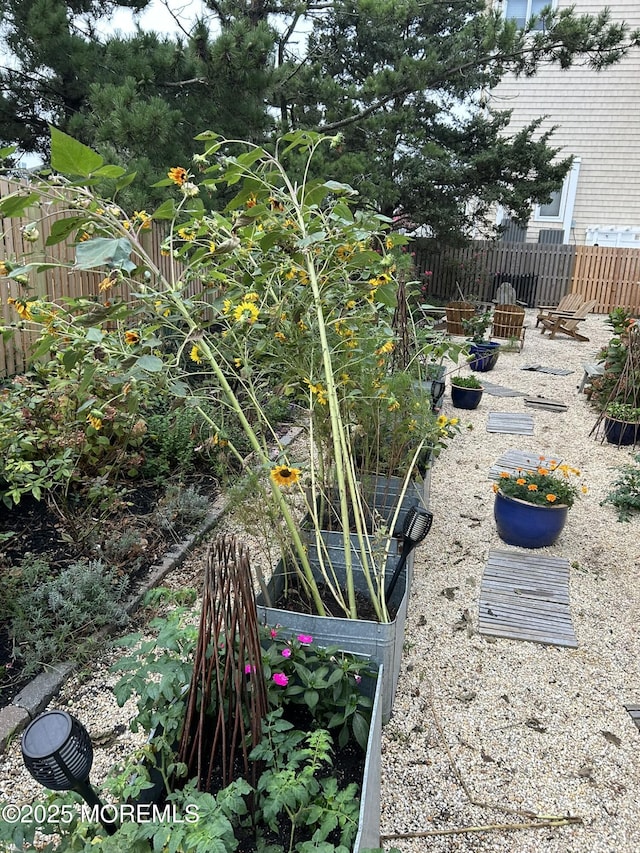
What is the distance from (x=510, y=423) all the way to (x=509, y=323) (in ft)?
14.4

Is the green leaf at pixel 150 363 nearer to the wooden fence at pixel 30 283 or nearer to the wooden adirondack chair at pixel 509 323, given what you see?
the wooden fence at pixel 30 283

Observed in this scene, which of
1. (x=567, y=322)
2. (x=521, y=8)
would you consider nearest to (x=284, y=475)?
(x=567, y=322)

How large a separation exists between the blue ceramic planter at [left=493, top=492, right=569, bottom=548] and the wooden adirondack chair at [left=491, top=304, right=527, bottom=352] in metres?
6.60

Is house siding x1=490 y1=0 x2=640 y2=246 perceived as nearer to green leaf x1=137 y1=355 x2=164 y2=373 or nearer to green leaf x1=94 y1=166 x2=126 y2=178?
green leaf x1=94 y1=166 x2=126 y2=178

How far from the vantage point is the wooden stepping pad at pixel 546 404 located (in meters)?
6.45

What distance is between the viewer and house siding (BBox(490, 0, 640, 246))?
1330 cm

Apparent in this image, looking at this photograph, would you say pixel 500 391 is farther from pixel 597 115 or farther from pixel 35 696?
pixel 597 115

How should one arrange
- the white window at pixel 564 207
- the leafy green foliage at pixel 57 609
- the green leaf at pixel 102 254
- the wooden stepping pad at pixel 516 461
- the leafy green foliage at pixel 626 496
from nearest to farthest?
the green leaf at pixel 102 254 < the leafy green foliage at pixel 57 609 < the leafy green foliage at pixel 626 496 < the wooden stepping pad at pixel 516 461 < the white window at pixel 564 207

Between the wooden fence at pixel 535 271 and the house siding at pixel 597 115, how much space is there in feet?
4.97

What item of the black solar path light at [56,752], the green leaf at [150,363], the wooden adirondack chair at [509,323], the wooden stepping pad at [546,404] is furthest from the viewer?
the wooden adirondack chair at [509,323]

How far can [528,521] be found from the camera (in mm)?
3393

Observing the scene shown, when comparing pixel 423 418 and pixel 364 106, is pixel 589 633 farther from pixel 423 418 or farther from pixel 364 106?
pixel 364 106

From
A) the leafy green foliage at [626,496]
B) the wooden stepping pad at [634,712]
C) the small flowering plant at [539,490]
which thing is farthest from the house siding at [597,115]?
the wooden stepping pad at [634,712]

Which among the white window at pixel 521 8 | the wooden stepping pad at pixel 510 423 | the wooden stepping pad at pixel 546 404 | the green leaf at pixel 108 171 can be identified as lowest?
the wooden stepping pad at pixel 510 423
